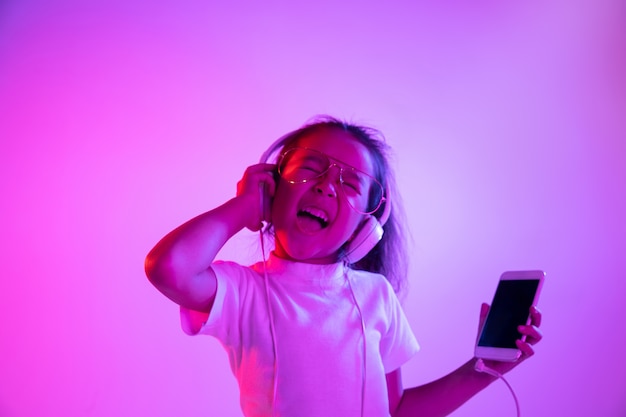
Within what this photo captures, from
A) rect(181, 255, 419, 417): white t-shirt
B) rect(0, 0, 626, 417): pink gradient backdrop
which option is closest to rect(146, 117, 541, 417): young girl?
rect(181, 255, 419, 417): white t-shirt

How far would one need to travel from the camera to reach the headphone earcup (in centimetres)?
92

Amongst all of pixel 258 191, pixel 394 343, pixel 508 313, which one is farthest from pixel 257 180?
pixel 508 313

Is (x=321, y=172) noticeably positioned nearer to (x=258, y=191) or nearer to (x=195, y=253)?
(x=258, y=191)

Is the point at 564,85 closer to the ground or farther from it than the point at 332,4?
closer to the ground

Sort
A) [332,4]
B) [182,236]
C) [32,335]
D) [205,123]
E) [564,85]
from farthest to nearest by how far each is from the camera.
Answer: [564,85] → [332,4] → [205,123] → [32,335] → [182,236]

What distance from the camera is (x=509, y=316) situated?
3.10 feet

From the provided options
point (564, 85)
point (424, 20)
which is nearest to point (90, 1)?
point (424, 20)

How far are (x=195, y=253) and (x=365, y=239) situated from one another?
30cm

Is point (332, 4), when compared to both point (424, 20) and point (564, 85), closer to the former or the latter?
point (424, 20)

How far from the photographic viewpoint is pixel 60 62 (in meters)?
1.22

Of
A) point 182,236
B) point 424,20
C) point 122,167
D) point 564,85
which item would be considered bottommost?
point 182,236

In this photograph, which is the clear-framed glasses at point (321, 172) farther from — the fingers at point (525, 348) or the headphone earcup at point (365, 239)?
the fingers at point (525, 348)

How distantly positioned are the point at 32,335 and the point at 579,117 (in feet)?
4.84

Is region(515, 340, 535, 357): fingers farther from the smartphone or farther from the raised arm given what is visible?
the raised arm
